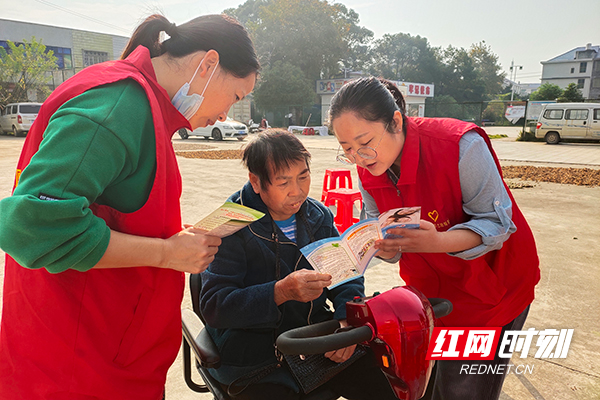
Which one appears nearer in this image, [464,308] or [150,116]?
[150,116]

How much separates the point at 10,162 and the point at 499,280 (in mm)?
11965

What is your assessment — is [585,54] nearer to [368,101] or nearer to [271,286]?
[368,101]

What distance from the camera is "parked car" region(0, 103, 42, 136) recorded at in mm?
18344

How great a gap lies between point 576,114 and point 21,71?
27203 mm

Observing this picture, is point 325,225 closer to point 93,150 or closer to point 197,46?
point 197,46

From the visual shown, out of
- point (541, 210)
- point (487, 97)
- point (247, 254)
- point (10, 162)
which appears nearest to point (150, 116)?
point (247, 254)

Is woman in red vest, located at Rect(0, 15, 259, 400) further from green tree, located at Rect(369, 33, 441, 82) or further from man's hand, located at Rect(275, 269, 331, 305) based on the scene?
green tree, located at Rect(369, 33, 441, 82)

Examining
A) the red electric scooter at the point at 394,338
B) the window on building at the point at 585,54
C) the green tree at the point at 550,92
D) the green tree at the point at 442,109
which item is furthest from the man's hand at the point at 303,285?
the window on building at the point at 585,54

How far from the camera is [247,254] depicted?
5.14 feet

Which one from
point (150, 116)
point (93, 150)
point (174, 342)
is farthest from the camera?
→ point (174, 342)

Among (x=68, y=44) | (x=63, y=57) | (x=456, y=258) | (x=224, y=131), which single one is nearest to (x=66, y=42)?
(x=68, y=44)

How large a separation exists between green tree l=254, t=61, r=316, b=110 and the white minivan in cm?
1659

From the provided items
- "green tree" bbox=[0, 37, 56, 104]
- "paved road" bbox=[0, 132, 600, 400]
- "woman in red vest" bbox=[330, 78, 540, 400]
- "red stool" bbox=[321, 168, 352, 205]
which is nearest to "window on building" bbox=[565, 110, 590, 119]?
"paved road" bbox=[0, 132, 600, 400]

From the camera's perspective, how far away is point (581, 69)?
173 feet
